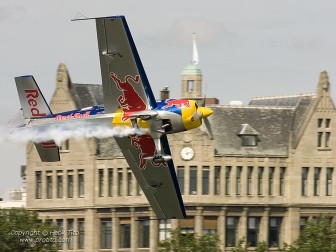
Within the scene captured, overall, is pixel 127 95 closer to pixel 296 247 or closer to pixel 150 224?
pixel 296 247

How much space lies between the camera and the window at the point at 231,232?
15638 centimetres

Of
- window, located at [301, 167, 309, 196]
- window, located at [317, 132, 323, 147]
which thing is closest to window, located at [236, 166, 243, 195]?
window, located at [301, 167, 309, 196]

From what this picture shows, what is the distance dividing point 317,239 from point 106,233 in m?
25.6

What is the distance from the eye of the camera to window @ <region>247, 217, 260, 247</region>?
516 ft

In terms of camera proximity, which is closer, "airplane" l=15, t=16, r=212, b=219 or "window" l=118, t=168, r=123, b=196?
"airplane" l=15, t=16, r=212, b=219

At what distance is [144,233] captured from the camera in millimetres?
158000

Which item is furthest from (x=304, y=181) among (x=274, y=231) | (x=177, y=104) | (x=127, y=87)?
(x=177, y=104)

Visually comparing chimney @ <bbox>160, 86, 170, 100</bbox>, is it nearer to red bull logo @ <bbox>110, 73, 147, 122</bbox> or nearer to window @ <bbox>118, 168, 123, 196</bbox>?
window @ <bbox>118, 168, 123, 196</bbox>

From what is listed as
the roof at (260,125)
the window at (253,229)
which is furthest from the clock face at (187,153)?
the window at (253,229)

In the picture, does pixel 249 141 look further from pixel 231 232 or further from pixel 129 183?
pixel 129 183

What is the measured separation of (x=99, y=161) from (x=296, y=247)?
879 inches

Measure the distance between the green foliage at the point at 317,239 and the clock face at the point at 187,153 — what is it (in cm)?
1431

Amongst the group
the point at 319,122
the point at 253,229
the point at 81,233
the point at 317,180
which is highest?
→ the point at 319,122

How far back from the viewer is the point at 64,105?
156250 millimetres
